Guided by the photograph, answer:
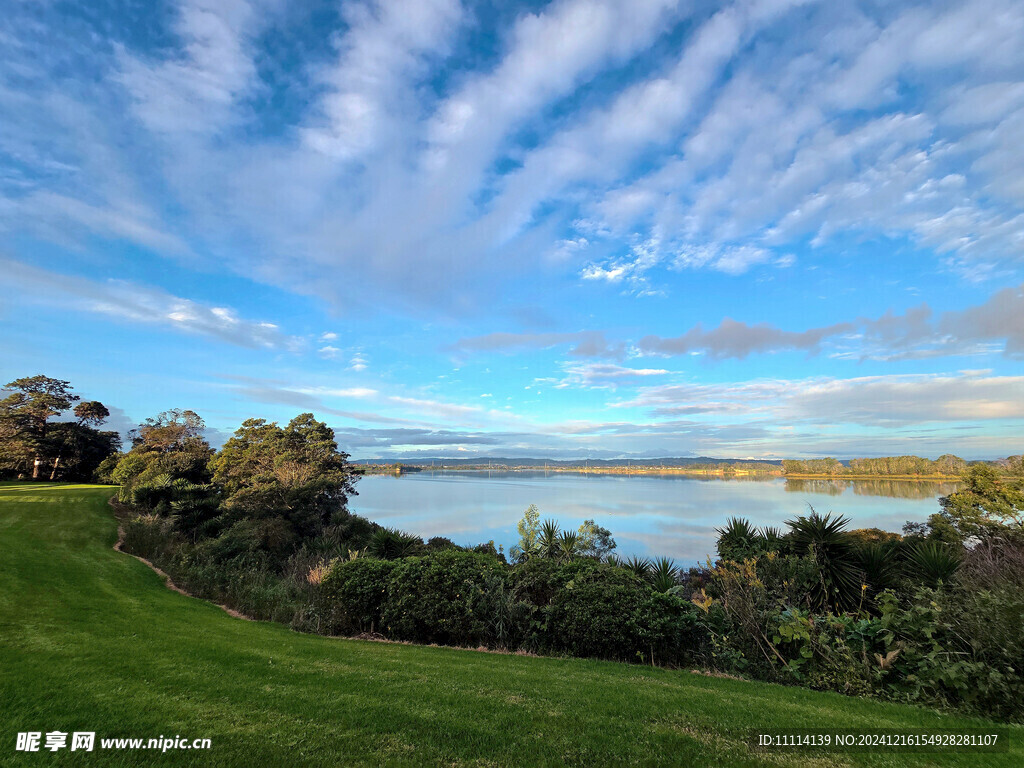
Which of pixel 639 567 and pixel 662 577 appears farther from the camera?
pixel 639 567

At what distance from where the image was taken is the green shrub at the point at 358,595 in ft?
29.5

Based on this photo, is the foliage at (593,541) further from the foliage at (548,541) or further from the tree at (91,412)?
the tree at (91,412)

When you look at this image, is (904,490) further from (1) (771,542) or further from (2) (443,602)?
(2) (443,602)

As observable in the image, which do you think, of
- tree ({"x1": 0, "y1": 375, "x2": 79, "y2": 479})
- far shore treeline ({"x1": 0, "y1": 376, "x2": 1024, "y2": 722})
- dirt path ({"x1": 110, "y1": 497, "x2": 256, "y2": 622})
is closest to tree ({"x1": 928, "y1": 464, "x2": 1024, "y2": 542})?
far shore treeline ({"x1": 0, "y1": 376, "x2": 1024, "y2": 722})

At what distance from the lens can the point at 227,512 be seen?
77.0 ft

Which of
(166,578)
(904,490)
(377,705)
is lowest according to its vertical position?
(904,490)

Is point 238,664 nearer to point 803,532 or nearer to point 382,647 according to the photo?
point 382,647

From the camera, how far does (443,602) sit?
8.47 metres

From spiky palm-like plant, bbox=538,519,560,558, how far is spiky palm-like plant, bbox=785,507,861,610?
6.37 meters

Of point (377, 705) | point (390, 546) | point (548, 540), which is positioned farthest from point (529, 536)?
point (377, 705)

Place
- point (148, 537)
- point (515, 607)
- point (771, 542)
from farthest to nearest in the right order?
point (148, 537) < point (771, 542) < point (515, 607)

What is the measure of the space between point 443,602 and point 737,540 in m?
8.25

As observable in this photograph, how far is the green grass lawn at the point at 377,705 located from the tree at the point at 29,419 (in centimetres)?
4030

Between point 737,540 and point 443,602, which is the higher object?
point 737,540
